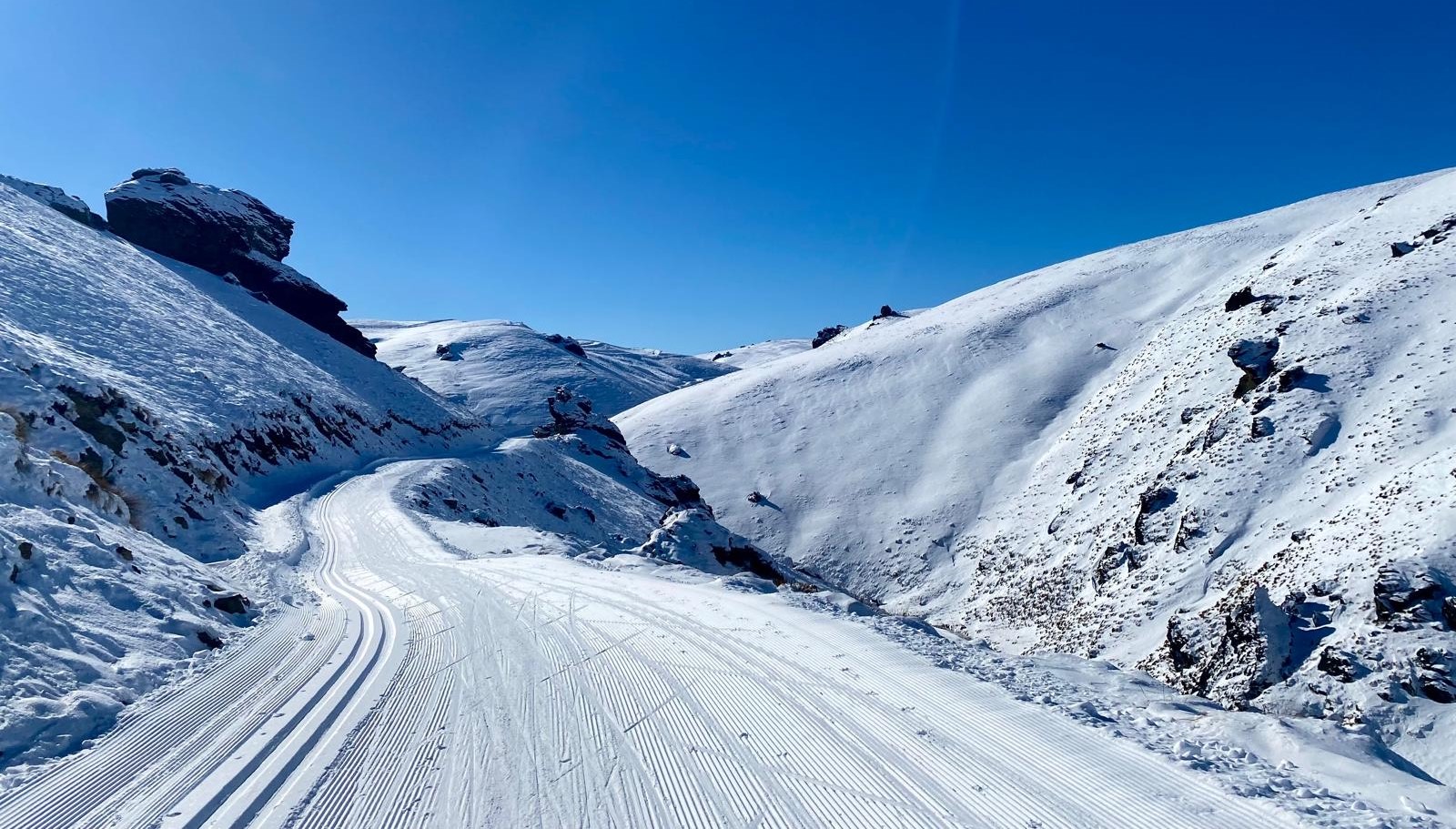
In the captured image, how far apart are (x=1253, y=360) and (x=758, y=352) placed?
15085cm

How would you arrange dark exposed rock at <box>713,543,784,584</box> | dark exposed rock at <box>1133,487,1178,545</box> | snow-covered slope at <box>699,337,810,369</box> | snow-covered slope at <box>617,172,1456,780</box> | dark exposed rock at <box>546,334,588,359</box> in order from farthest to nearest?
snow-covered slope at <box>699,337,810,369</box>
dark exposed rock at <box>546,334,588,359</box>
dark exposed rock at <box>713,543,784,584</box>
dark exposed rock at <box>1133,487,1178,545</box>
snow-covered slope at <box>617,172,1456,780</box>

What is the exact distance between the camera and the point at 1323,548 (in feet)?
51.6

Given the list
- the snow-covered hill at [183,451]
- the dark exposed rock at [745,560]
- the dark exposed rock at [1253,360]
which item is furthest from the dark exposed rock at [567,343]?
the dark exposed rock at [1253,360]

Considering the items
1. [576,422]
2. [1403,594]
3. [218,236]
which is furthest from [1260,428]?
[218,236]

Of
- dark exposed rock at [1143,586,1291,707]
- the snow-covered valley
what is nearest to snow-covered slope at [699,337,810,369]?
the snow-covered valley

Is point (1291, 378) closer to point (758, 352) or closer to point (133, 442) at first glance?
point (133, 442)

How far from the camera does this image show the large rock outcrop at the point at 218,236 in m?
54.6

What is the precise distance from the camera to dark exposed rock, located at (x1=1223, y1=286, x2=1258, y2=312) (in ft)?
117

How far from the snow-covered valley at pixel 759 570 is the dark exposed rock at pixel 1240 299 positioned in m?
0.20

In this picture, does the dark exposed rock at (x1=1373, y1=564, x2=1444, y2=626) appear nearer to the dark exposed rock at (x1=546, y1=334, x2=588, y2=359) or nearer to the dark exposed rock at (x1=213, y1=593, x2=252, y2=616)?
the dark exposed rock at (x1=213, y1=593, x2=252, y2=616)

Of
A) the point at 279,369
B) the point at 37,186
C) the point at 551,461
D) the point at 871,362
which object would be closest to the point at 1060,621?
the point at 551,461

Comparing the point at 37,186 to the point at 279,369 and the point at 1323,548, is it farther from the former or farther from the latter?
the point at 1323,548

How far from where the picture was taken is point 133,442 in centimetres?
1980

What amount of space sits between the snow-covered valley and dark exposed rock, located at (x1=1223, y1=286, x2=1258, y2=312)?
0.20 m
